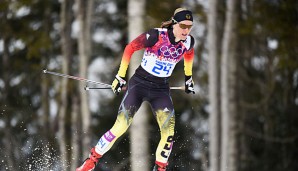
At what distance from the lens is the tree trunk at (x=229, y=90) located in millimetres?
16609

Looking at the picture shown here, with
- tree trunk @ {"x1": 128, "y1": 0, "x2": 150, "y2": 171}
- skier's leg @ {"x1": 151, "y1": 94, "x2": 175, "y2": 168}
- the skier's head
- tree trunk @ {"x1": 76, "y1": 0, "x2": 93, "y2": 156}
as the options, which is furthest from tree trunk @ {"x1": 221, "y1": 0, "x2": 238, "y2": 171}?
the skier's head

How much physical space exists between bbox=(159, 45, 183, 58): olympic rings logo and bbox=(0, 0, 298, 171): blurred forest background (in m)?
7.70

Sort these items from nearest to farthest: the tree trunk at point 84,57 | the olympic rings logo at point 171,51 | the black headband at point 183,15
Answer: the black headband at point 183,15 < the olympic rings logo at point 171,51 < the tree trunk at point 84,57

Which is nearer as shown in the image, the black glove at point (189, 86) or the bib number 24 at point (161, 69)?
the bib number 24 at point (161, 69)

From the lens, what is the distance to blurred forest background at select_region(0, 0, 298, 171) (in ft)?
55.9

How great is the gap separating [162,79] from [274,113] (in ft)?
52.1

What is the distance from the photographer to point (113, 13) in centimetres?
2169

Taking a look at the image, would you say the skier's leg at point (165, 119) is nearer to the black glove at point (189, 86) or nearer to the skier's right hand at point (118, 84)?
the black glove at point (189, 86)

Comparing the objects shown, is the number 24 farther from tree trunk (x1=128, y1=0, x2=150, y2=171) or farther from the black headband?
tree trunk (x1=128, y1=0, x2=150, y2=171)

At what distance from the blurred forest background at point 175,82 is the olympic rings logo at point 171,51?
7.70 metres

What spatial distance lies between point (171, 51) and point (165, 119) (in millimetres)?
789

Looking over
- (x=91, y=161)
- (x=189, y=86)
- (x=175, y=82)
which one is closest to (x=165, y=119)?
(x=189, y=86)

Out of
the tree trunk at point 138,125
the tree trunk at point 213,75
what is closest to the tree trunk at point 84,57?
the tree trunk at point 213,75

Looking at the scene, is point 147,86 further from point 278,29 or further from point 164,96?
point 278,29
